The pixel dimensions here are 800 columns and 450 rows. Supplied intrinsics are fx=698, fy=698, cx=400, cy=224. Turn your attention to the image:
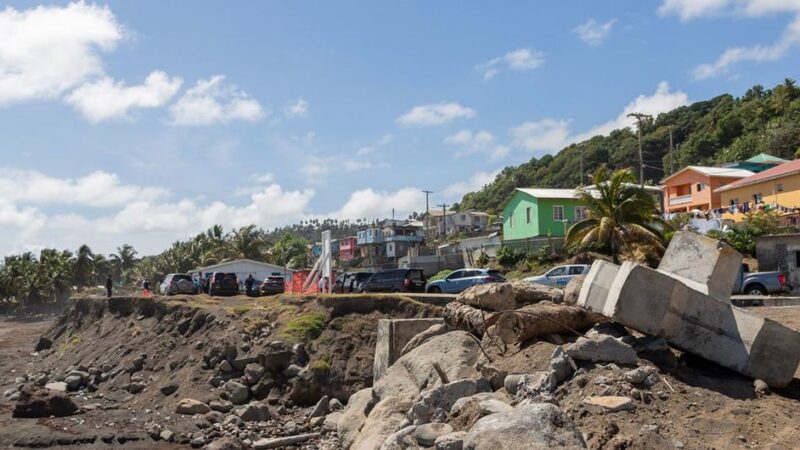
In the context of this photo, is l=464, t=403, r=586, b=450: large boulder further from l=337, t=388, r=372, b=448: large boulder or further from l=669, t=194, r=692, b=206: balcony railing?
l=669, t=194, r=692, b=206: balcony railing

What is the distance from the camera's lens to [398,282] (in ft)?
108

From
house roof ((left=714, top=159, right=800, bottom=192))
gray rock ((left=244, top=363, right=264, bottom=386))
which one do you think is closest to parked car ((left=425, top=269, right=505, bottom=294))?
gray rock ((left=244, top=363, right=264, bottom=386))

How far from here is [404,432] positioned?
9.50m

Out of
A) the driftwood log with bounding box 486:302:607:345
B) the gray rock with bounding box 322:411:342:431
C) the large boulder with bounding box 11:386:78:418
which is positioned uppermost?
the driftwood log with bounding box 486:302:607:345

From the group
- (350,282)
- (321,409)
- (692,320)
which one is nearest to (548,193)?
(350,282)

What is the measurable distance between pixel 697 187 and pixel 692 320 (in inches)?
1913

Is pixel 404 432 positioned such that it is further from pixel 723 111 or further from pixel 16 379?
pixel 723 111

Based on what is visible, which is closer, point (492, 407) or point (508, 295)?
point (492, 407)

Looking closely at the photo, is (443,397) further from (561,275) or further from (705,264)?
(561,275)

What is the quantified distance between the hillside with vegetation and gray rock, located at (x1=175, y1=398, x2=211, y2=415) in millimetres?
59430

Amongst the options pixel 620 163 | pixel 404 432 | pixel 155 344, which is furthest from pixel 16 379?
pixel 620 163

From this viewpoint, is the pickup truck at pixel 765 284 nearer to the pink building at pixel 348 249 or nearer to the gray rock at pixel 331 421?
the gray rock at pixel 331 421

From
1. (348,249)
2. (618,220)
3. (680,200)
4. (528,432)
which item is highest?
(680,200)

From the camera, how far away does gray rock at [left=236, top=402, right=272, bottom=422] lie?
20500 mm
